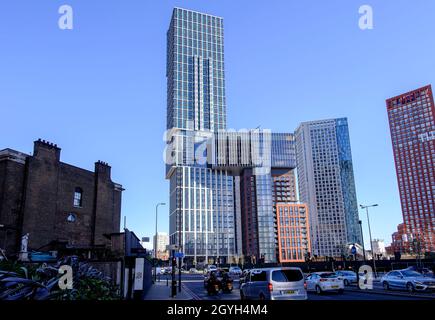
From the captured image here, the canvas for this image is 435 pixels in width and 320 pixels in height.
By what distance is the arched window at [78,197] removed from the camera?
39062mm

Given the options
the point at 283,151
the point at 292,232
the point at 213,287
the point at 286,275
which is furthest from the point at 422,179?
the point at 286,275

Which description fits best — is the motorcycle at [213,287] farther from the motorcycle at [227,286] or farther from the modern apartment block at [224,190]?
the modern apartment block at [224,190]

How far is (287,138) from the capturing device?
19988 cm

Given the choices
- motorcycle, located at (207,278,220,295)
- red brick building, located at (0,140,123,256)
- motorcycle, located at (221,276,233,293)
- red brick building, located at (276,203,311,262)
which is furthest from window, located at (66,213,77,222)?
red brick building, located at (276,203,311,262)

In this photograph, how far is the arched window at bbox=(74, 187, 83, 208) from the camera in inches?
1538

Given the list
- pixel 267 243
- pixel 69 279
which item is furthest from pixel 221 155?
pixel 69 279

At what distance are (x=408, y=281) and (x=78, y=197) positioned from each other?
1319 inches

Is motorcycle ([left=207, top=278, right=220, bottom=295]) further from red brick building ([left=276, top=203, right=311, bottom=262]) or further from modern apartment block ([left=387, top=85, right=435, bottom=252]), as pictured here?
modern apartment block ([left=387, top=85, right=435, bottom=252])

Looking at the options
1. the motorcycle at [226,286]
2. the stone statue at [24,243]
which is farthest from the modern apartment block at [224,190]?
the stone statue at [24,243]

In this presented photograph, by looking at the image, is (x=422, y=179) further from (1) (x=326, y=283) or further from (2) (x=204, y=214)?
(1) (x=326, y=283)

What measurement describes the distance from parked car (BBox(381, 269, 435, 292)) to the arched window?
31689mm

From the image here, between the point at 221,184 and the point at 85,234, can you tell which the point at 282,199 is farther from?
the point at 85,234

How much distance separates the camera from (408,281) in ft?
72.6

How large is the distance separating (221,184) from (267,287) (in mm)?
180722
